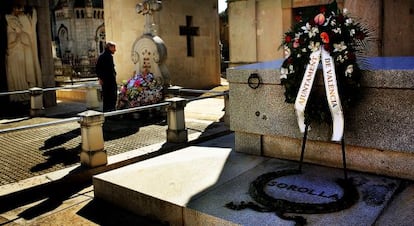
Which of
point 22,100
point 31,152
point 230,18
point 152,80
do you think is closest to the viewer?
point 31,152

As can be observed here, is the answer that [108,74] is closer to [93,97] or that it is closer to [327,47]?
[93,97]

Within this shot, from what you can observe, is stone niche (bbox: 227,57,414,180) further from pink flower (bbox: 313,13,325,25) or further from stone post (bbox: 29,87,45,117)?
stone post (bbox: 29,87,45,117)

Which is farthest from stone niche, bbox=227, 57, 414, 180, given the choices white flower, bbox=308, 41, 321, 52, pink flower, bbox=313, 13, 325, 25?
pink flower, bbox=313, 13, 325, 25

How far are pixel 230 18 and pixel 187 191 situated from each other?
9314mm

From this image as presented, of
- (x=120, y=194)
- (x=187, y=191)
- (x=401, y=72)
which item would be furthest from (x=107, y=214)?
(x=401, y=72)

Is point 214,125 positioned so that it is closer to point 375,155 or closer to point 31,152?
point 31,152

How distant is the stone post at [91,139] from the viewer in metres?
5.97

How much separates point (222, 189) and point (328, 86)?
1669mm

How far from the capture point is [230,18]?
1266 centimetres

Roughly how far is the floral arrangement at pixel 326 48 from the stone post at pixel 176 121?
3186 millimetres

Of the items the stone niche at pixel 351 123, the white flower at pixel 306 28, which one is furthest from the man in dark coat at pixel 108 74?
the white flower at pixel 306 28

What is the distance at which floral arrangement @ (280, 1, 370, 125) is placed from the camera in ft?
13.8

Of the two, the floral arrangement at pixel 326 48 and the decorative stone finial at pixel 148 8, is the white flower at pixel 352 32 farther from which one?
the decorative stone finial at pixel 148 8

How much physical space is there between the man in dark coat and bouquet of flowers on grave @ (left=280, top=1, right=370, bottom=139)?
637 cm
